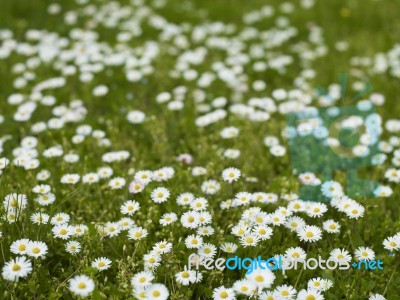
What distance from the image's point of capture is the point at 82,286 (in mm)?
2475

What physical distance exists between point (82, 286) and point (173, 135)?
7.12 ft

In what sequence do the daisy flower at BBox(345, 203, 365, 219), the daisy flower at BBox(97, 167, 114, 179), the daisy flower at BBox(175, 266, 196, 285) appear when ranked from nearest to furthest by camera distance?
the daisy flower at BBox(175, 266, 196, 285), the daisy flower at BBox(345, 203, 365, 219), the daisy flower at BBox(97, 167, 114, 179)

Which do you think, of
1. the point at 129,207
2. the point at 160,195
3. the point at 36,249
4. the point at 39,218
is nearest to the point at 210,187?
the point at 160,195

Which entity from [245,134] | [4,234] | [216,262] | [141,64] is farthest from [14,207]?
[141,64]

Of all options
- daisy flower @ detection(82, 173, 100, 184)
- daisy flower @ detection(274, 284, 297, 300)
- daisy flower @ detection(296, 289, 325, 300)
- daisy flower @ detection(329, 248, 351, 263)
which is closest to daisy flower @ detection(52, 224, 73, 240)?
daisy flower @ detection(82, 173, 100, 184)

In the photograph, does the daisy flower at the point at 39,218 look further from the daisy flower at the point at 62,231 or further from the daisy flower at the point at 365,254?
the daisy flower at the point at 365,254

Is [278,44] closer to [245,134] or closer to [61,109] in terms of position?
[245,134]

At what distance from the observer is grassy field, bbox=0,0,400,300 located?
9.34ft

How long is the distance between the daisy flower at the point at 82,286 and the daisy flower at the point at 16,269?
242 mm

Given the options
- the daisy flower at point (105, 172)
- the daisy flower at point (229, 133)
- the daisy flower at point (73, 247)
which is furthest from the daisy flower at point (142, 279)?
the daisy flower at point (229, 133)

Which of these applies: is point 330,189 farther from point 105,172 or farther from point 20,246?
point 20,246

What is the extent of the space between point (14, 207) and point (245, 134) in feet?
6.53

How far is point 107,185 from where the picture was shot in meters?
3.58

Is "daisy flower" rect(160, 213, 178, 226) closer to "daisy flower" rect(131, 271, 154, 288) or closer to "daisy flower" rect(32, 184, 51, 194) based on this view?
"daisy flower" rect(131, 271, 154, 288)
